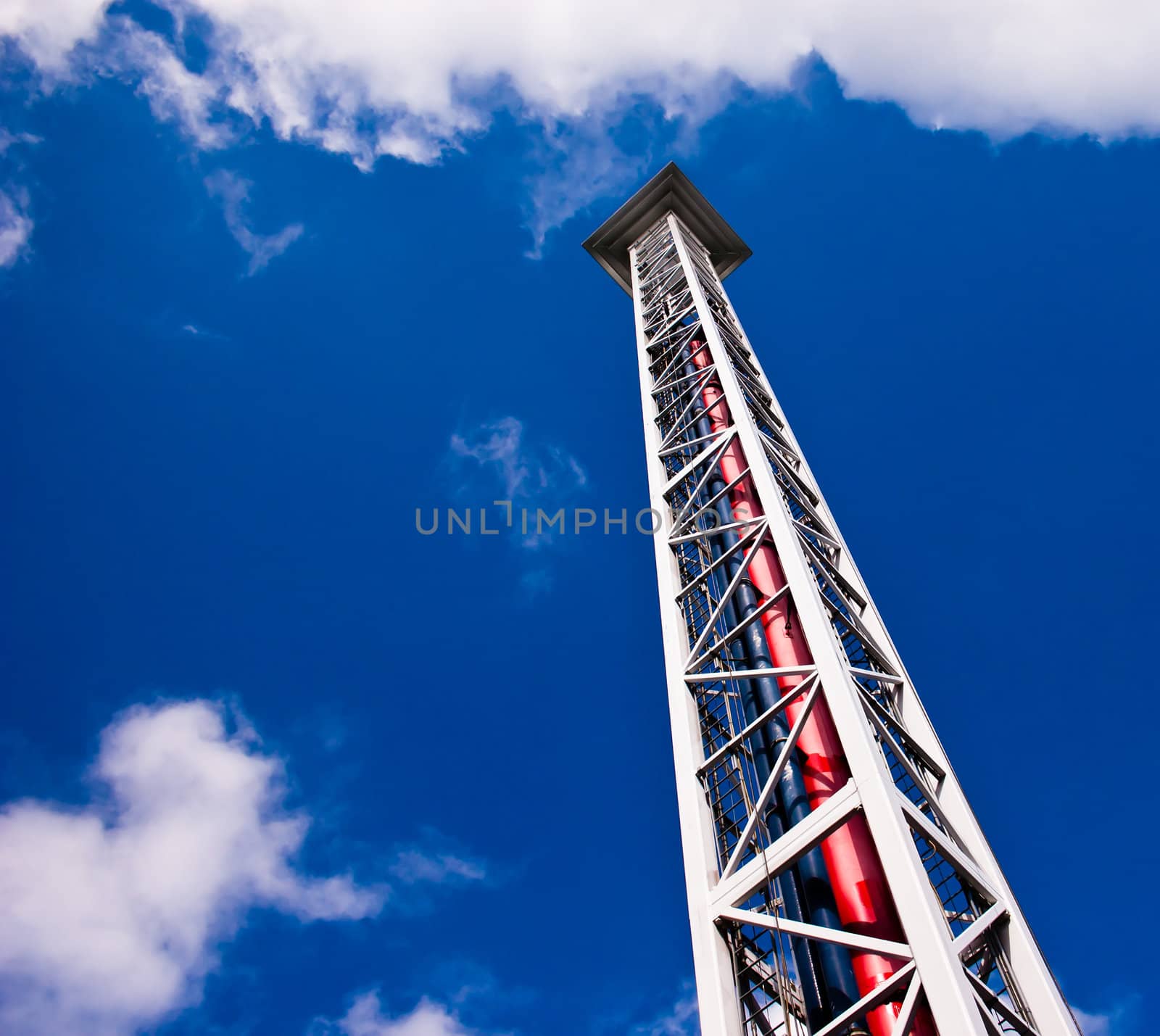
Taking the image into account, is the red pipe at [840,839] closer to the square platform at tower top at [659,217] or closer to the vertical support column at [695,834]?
the vertical support column at [695,834]

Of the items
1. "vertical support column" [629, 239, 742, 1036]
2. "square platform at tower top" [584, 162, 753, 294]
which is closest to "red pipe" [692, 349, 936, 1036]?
"vertical support column" [629, 239, 742, 1036]

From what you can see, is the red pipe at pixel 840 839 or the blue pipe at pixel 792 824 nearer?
the red pipe at pixel 840 839

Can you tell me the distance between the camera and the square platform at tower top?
29.0 metres

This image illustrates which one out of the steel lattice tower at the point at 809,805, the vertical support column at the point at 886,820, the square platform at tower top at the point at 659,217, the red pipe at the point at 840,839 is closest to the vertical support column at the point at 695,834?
the steel lattice tower at the point at 809,805

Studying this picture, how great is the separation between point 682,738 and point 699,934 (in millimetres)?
2580

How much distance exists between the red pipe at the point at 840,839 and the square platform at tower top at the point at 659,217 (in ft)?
71.0

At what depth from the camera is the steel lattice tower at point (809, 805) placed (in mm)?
6129

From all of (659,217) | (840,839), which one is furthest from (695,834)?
(659,217)

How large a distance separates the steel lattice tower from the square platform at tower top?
56.4 feet

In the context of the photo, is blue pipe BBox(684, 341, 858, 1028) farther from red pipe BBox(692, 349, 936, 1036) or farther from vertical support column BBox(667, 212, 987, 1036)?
vertical support column BBox(667, 212, 987, 1036)

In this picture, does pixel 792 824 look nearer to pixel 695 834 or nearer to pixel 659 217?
pixel 695 834

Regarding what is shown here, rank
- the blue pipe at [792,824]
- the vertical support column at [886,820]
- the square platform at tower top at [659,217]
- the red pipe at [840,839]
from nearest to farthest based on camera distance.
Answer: the vertical support column at [886,820] < the red pipe at [840,839] < the blue pipe at [792,824] < the square platform at tower top at [659,217]

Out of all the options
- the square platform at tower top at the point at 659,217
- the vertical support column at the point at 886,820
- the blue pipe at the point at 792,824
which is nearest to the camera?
the vertical support column at the point at 886,820

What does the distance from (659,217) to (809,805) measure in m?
26.0
